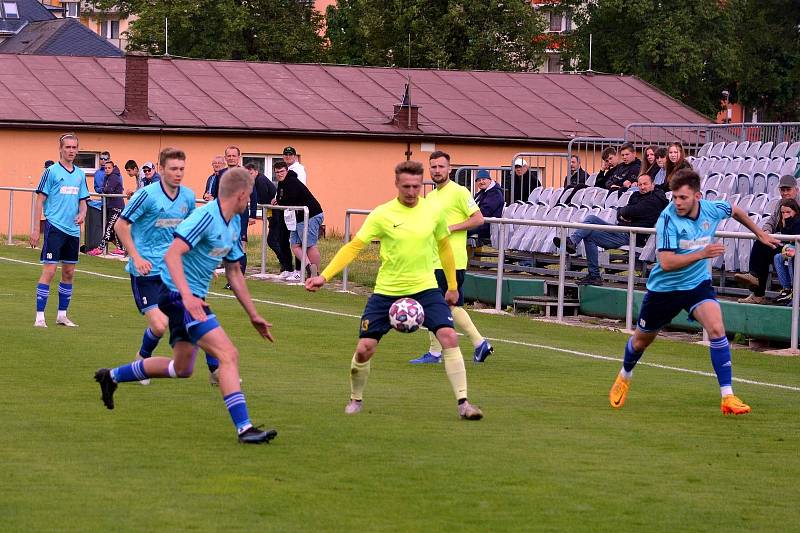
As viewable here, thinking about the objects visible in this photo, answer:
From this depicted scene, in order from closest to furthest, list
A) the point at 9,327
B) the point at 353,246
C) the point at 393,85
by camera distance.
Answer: the point at 353,246 < the point at 9,327 < the point at 393,85

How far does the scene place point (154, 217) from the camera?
38.1 feet

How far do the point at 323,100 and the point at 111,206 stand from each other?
18.2 metres

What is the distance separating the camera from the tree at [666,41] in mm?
71312

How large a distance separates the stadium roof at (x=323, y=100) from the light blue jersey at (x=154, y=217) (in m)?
30.6

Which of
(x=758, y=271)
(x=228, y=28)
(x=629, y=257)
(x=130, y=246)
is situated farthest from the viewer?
(x=228, y=28)

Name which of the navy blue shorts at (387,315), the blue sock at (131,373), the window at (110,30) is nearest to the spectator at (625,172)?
the navy blue shorts at (387,315)

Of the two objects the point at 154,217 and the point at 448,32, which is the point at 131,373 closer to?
the point at 154,217

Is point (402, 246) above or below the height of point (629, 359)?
above

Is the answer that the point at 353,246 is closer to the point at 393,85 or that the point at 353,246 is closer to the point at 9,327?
the point at 9,327

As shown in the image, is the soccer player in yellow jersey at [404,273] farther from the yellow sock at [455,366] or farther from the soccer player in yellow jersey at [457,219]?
the soccer player in yellow jersey at [457,219]

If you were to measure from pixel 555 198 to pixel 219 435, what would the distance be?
1507 centimetres

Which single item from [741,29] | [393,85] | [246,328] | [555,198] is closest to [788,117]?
[741,29]

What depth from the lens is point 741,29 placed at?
259ft

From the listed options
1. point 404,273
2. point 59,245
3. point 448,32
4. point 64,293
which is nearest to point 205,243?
point 404,273
